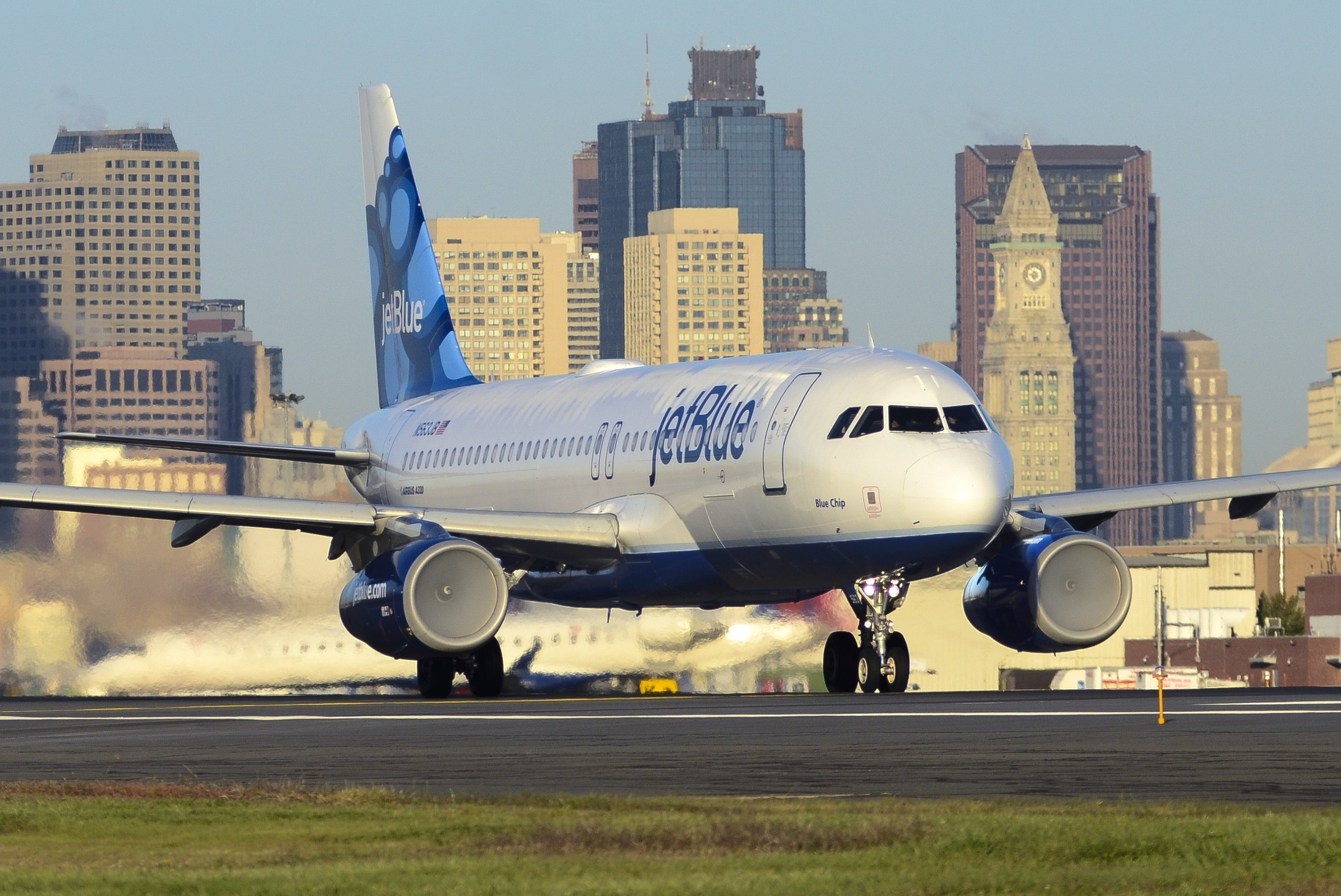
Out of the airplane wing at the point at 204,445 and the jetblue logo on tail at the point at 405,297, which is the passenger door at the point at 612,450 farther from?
the jetblue logo on tail at the point at 405,297

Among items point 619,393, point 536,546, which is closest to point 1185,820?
point 536,546

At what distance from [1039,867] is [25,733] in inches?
517

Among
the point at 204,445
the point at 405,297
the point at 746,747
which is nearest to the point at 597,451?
the point at 204,445

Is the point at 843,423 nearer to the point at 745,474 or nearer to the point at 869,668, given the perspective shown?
the point at 745,474

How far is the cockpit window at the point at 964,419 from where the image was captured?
2764 centimetres

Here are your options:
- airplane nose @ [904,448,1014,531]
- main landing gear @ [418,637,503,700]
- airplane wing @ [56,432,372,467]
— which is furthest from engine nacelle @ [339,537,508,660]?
airplane wing @ [56,432,372,467]

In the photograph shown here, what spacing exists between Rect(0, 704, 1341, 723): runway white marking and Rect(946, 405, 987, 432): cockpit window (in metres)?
5.87

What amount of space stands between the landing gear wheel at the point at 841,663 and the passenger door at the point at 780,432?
2644 millimetres

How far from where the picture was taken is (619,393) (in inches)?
1330

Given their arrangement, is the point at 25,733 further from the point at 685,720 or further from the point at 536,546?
the point at 536,546

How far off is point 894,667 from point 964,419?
9.94ft

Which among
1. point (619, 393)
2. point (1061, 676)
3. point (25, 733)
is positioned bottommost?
point (1061, 676)

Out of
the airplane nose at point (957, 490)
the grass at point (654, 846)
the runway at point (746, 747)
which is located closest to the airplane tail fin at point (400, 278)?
the airplane nose at point (957, 490)

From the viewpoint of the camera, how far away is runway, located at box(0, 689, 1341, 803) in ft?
46.2
